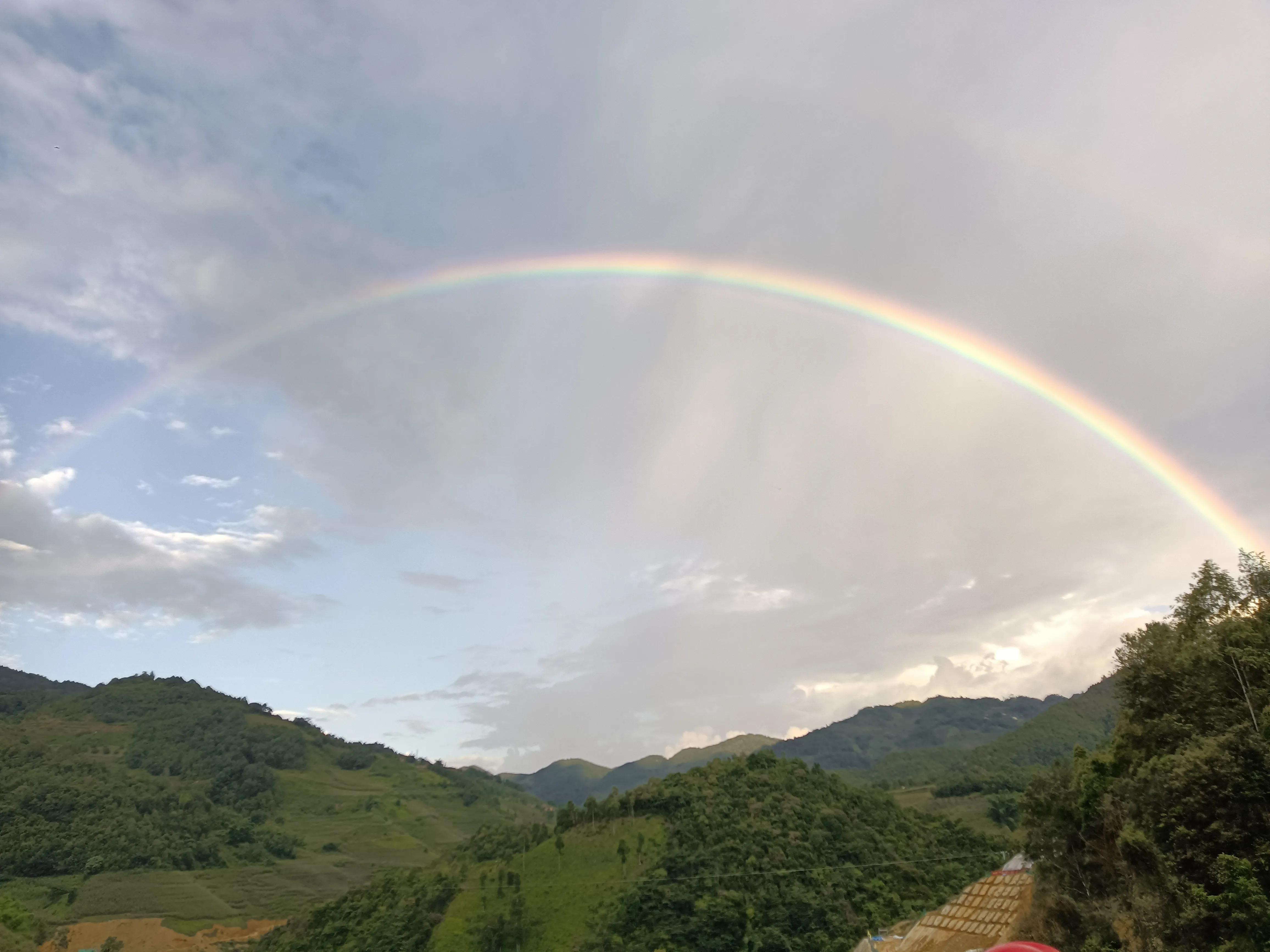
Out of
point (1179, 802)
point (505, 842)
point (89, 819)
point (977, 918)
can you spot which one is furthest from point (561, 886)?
point (89, 819)

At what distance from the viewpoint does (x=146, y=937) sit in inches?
3167

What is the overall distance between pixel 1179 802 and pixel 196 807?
14262 centimetres

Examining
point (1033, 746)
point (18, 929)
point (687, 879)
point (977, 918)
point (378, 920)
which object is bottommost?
point (18, 929)

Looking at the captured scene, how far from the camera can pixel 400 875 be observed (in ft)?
194

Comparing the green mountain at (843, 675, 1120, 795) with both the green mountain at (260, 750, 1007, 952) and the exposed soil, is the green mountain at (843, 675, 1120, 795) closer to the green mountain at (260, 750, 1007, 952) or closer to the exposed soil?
the green mountain at (260, 750, 1007, 952)

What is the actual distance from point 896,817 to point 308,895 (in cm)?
7984

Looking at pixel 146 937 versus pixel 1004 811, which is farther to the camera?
pixel 146 937

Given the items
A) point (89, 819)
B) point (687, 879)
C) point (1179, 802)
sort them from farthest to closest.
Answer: point (89, 819) < point (687, 879) < point (1179, 802)

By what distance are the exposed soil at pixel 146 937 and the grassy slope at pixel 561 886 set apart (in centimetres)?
4083

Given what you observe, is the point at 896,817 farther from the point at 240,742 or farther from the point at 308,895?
the point at 240,742

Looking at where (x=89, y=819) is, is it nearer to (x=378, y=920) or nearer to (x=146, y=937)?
(x=146, y=937)

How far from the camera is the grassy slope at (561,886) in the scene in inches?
1893

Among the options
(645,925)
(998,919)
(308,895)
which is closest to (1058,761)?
(998,919)

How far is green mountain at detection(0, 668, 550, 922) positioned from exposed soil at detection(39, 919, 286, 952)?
348cm
